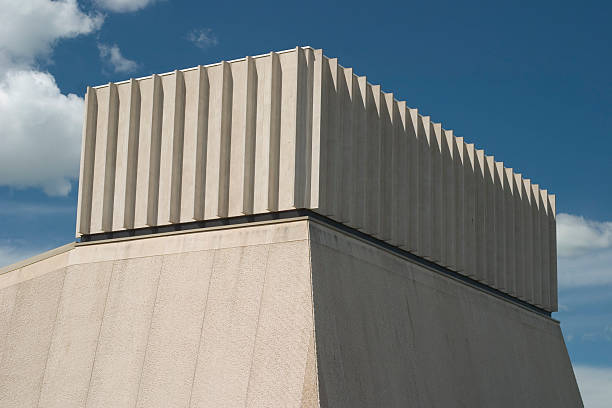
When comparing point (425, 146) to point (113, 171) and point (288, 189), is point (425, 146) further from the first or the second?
point (113, 171)

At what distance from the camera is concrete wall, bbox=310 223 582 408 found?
23.0 metres

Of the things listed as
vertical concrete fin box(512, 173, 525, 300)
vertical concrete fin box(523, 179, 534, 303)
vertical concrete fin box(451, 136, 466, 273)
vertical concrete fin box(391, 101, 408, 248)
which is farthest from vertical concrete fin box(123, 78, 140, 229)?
vertical concrete fin box(523, 179, 534, 303)

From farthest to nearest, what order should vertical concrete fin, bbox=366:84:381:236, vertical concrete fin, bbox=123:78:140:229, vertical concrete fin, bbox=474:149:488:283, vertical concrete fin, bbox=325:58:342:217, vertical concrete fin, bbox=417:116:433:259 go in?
vertical concrete fin, bbox=474:149:488:283
vertical concrete fin, bbox=417:116:433:259
vertical concrete fin, bbox=366:84:381:236
vertical concrete fin, bbox=123:78:140:229
vertical concrete fin, bbox=325:58:342:217

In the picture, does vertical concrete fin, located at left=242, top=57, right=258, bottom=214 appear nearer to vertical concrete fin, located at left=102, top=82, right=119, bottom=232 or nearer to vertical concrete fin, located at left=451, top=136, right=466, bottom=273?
vertical concrete fin, located at left=102, top=82, right=119, bottom=232

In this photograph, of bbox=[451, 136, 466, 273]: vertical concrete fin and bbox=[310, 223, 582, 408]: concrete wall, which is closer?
bbox=[310, 223, 582, 408]: concrete wall

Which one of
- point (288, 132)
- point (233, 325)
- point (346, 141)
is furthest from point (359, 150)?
point (233, 325)

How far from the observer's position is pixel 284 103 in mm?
24484

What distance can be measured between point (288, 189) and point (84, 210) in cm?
682

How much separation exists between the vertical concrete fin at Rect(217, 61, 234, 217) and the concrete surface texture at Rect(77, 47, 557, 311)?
3 cm

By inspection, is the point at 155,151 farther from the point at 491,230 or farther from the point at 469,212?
the point at 491,230

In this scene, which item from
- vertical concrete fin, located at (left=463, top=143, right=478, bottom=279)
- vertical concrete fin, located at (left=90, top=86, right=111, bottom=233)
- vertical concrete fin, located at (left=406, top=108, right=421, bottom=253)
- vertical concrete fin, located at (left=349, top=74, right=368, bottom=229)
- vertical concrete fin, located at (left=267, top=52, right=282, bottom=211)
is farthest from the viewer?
vertical concrete fin, located at (left=463, top=143, right=478, bottom=279)

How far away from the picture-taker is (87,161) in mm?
27672

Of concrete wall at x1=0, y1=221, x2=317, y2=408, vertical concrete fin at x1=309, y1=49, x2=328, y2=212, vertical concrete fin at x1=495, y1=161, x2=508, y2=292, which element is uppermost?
vertical concrete fin at x1=495, y1=161, x2=508, y2=292

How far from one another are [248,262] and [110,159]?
19.5ft
